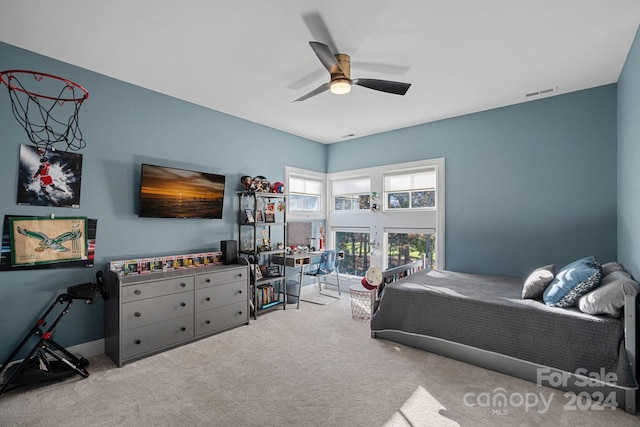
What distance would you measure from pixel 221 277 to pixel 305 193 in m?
2.37

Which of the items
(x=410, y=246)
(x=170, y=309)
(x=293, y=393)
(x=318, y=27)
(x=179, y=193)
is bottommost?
(x=293, y=393)

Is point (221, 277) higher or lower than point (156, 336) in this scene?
higher

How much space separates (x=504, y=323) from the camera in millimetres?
2541

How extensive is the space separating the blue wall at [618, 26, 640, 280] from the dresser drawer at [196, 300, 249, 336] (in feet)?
12.2

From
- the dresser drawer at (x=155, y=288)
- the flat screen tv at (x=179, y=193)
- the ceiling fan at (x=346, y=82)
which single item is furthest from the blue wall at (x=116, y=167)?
the ceiling fan at (x=346, y=82)

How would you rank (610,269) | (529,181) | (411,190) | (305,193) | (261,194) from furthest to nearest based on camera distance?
(305,193) → (411,190) → (261,194) → (529,181) → (610,269)

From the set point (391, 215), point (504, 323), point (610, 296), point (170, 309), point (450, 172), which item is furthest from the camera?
point (391, 215)

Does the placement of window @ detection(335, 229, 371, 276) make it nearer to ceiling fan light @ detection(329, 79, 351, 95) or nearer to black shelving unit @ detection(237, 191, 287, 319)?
black shelving unit @ detection(237, 191, 287, 319)

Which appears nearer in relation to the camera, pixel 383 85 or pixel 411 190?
pixel 383 85

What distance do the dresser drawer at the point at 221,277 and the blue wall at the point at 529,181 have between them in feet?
9.24

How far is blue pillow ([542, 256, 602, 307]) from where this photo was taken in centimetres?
238

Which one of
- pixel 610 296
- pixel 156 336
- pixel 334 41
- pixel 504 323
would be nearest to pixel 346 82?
pixel 334 41

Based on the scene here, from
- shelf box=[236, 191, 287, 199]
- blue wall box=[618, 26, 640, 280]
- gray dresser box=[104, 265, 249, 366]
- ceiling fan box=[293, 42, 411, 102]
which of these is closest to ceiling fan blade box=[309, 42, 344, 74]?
ceiling fan box=[293, 42, 411, 102]

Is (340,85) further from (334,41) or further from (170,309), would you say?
(170,309)
